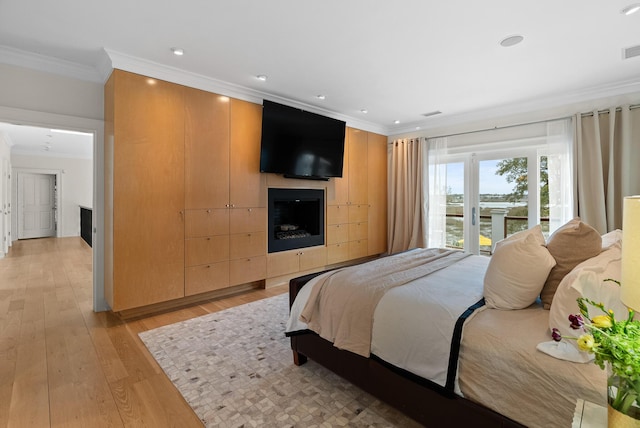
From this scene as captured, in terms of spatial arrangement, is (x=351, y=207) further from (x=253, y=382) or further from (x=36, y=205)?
(x=36, y=205)

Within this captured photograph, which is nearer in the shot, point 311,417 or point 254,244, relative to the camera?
point 311,417

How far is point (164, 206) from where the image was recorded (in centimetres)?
321

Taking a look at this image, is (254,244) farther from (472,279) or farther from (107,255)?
(472,279)

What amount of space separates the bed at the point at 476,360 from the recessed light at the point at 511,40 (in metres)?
1.90

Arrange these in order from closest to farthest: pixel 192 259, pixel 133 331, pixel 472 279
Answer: pixel 472 279 → pixel 133 331 → pixel 192 259

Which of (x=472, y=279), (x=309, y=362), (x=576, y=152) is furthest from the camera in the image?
(x=576, y=152)

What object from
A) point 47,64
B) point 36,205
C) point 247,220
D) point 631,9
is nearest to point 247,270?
point 247,220

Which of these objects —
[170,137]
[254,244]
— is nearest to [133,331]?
[254,244]

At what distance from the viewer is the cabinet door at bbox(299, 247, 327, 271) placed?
15.1 feet

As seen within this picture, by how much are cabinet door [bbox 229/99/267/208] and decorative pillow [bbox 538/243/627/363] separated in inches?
129

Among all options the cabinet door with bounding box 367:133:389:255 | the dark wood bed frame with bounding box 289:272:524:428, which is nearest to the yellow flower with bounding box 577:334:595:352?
the dark wood bed frame with bounding box 289:272:524:428

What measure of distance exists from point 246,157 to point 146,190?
4.05ft

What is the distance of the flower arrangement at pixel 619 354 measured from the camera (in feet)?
2.35

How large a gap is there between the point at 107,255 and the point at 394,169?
4.66 metres
